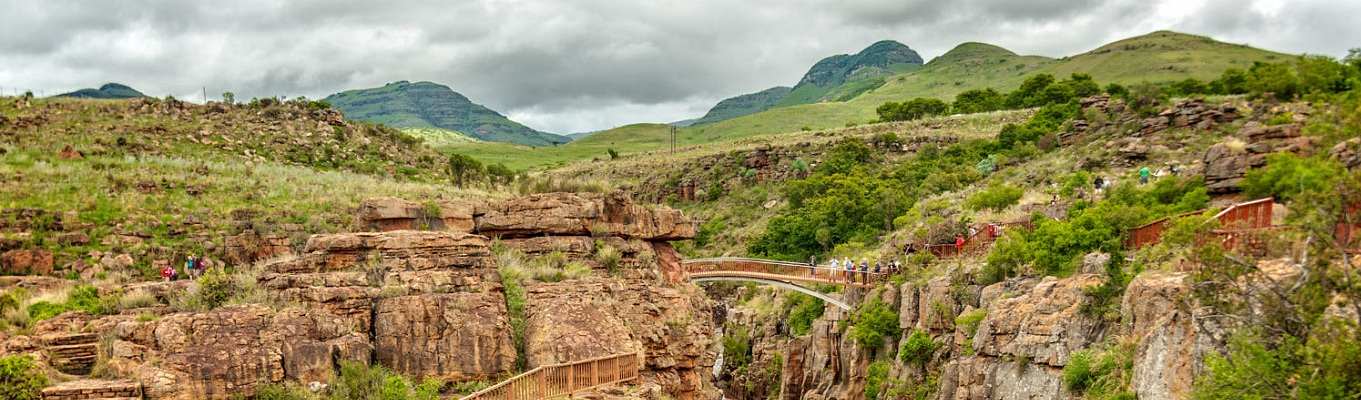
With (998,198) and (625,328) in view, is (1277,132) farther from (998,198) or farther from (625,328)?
(625,328)

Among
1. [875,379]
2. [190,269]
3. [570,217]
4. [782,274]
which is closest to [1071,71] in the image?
[782,274]

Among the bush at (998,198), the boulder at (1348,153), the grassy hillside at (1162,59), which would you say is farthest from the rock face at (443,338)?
the grassy hillside at (1162,59)

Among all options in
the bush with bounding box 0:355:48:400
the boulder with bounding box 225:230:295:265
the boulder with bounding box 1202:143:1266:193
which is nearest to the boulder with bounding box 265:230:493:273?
the bush with bounding box 0:355:48:400

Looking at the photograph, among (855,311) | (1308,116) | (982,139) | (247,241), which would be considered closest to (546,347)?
(247,241)

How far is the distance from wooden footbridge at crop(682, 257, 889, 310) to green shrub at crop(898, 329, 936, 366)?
6.00 metres

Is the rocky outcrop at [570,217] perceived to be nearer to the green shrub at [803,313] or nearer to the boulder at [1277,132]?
the boulder at [1277,132]

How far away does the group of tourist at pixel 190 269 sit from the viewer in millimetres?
24122

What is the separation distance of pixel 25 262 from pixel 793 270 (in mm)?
30768

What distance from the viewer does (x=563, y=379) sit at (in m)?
16.4

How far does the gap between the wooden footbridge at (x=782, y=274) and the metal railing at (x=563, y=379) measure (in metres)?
22.5

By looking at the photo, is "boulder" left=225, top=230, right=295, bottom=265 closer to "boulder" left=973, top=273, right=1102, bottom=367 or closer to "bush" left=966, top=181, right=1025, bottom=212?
"boulder" left=973, top=273, right=1102, bottom=367

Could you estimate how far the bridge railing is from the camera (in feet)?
135

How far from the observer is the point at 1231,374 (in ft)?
49.2

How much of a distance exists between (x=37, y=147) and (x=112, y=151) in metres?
2.86
